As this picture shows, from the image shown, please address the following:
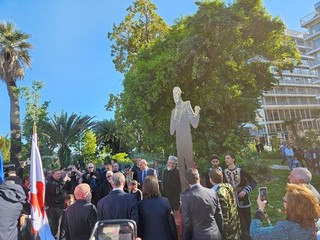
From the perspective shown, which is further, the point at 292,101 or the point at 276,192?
the point at 292,101

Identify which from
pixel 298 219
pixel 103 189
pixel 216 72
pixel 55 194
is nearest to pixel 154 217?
pixel 298 219

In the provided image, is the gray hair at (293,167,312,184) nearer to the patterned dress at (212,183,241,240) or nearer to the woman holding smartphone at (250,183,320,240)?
the patterned dress at (212,183,241,240)

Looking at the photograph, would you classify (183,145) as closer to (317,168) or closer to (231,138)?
(231,138)

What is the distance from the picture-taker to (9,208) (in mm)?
4082

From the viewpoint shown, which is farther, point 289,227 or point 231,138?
point 231,138

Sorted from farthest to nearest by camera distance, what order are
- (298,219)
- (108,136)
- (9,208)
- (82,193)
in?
(108,136) → (82,193) → (9,208) → (298,219)

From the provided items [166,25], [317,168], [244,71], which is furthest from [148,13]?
[317,168]

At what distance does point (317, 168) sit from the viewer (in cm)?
1541

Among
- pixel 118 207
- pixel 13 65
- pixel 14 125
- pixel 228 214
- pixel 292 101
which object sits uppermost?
pixel 292 101

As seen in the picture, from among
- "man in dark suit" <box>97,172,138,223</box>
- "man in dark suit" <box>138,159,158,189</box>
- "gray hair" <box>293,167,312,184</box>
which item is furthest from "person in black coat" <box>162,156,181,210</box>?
"gray hair" <box>293,167,312,184</box>

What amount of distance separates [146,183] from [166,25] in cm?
2117

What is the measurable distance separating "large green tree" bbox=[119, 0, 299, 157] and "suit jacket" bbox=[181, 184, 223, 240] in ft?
40.9

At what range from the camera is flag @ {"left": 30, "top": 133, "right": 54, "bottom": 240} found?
15.3 feet

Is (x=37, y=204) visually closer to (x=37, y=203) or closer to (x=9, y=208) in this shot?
(x=37, y=203)
